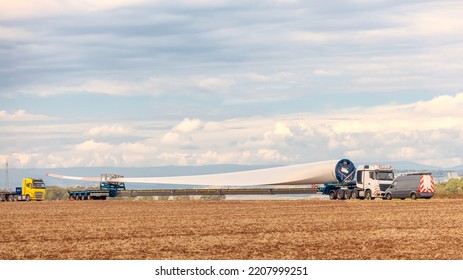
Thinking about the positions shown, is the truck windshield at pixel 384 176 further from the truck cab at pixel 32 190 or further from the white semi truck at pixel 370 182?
the truck cab at pixel 32 190

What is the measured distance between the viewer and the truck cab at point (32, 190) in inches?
3967

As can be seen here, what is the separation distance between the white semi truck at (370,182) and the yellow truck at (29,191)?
1590 inches

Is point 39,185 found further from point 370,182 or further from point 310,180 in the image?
point 370,182

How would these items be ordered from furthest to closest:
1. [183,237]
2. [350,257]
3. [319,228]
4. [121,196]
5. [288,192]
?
[121,196], [288,192], [319,228], [183,237], [350,257]

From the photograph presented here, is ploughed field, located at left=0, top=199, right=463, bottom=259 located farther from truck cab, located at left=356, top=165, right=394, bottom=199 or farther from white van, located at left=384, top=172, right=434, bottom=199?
truck cab, located at left=356, top=165, right=394, bottom=199

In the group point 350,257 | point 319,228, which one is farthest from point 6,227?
point 350,257

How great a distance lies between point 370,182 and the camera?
7812 cm

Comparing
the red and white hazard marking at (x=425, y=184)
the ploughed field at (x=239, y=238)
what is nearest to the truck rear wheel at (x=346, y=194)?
the red and white hazard marking at (x=425, y=184)

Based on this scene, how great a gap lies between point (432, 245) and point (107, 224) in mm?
18591

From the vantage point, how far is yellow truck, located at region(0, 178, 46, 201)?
100812 millimetres

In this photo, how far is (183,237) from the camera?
32438 millimetres

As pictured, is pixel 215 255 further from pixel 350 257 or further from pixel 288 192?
pixel 288 192

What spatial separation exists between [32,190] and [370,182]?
145ft

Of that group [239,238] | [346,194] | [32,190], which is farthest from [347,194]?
[239,238]
